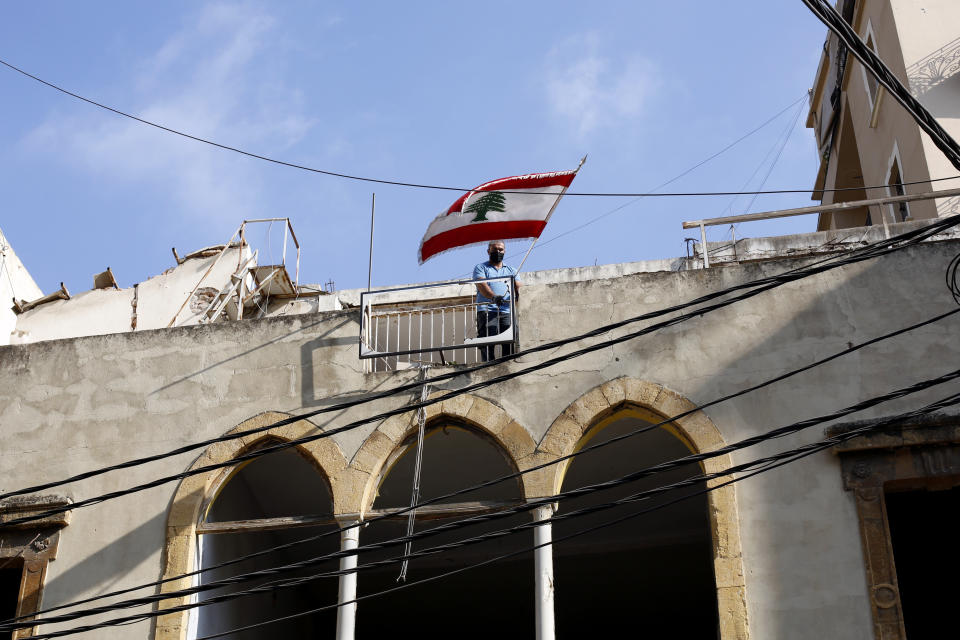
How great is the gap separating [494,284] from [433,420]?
1.46 m

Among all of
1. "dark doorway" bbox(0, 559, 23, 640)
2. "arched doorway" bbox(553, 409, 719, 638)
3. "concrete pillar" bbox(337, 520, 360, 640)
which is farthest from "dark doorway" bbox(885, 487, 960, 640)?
"dark doorway" bbox(0, 559, 23, 640)

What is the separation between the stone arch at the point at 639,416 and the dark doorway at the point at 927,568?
387cm

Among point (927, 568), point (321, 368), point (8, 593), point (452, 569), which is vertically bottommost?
point (8, 593)

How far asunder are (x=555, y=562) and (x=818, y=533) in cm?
514

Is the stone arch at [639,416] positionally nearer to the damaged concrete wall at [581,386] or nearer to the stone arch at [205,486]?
the damaged concrete wall at [581,386]

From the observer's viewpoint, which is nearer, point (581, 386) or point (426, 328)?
point (581, 386)

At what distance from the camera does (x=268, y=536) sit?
14.6 m

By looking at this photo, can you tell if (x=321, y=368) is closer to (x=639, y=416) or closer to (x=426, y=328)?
(x=426, y=328)

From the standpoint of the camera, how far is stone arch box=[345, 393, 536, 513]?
457 inches

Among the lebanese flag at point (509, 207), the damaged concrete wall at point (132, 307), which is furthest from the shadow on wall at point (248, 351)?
the damaged concrete wall at point (132, 307)

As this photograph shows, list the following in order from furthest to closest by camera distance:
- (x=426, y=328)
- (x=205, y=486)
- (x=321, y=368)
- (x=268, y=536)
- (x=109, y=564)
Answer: (x=268, y=536)
(x=426, y=328)
(x=321, y=368)
(x=205, y=486)
(x=109, y=564)

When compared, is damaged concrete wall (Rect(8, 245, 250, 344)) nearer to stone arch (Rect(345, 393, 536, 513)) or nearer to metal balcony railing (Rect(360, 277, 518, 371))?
metal balcony railing (Rect(360, 277, 518, 371))

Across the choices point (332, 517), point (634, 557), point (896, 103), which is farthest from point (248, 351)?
point (896, 103)

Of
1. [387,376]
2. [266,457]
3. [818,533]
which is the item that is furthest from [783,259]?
[266,457]
